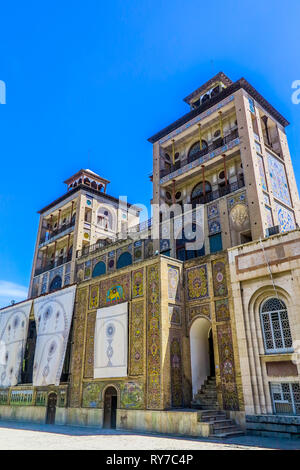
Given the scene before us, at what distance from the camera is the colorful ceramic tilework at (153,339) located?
13.6 m

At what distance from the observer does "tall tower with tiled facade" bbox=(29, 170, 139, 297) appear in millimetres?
27453

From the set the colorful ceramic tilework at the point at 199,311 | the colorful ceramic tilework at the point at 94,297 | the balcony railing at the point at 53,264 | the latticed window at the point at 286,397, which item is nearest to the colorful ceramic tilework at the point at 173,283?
the colorful ceramic tilework at the point at 199,311

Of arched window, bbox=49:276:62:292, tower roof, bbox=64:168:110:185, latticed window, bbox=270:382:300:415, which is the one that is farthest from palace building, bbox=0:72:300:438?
tower roof, bbox=64:168:110:185

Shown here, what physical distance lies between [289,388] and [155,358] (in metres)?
4.88

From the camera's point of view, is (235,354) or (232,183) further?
(232,183)

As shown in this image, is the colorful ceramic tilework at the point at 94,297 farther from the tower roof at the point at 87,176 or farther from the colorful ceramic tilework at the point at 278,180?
the tower roof at the point at 87,176

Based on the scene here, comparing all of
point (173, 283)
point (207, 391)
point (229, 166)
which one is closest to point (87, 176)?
point (229, 166)

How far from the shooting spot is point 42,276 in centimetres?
2906

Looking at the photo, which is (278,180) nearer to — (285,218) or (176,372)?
(285,218)

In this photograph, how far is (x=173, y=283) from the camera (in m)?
15.5

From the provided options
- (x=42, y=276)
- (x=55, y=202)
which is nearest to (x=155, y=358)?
(x=42, y=276)

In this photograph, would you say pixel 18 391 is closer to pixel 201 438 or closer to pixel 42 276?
pixel 42 276

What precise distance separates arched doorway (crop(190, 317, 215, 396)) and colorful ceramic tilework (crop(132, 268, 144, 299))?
2680 mm

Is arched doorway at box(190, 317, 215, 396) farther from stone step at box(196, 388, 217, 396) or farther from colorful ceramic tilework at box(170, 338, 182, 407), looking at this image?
colorful ceramic tilework at box(170, 338, 182, 407)
